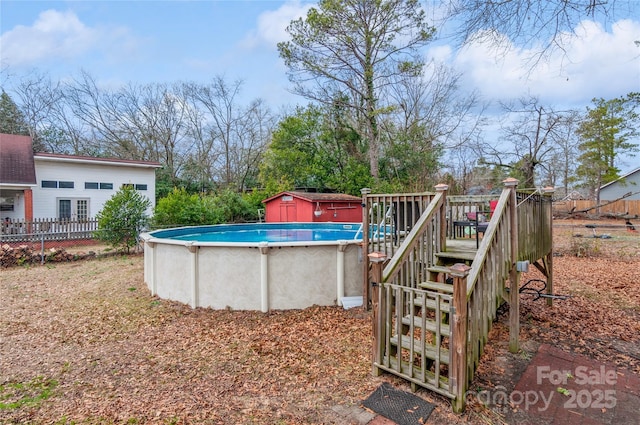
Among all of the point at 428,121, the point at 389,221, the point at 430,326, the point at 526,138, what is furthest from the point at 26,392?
the point at 428,121

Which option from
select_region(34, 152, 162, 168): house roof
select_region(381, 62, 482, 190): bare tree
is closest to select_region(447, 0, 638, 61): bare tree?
select_region(381, 62, 482, 190): bare tree

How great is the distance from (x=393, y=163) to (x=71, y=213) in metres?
17.0

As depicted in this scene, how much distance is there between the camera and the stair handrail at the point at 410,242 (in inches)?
127

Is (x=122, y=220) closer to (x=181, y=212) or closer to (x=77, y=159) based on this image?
(x=181, y=212)

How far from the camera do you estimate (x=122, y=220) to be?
10.6 metres

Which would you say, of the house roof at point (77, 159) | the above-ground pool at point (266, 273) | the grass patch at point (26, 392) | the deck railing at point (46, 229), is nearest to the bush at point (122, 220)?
the deck railing at point (46, 229)

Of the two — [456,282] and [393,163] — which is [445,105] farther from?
[456,282]

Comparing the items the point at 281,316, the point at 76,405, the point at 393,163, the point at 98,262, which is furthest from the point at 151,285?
the point at 393,163

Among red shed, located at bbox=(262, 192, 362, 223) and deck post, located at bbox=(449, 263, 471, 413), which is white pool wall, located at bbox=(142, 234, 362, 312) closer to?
deck post, located at bbox=(449, 263, 471, 413)

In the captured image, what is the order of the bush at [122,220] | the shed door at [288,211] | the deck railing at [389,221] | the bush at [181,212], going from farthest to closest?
1. the shed door at [288,211]
2. the bush at [181,212]
3. the bush at [122,220]
4. the deck railing at [389,221]

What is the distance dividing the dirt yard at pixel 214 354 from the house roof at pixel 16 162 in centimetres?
1014

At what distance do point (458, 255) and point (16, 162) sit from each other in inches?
712

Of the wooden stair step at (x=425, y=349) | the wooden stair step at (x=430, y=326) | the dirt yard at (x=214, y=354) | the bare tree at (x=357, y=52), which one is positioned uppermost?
the bare tree at (x=357, y=52)

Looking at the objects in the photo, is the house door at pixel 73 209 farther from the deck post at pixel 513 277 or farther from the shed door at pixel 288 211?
the deck post at pixel 513 277
